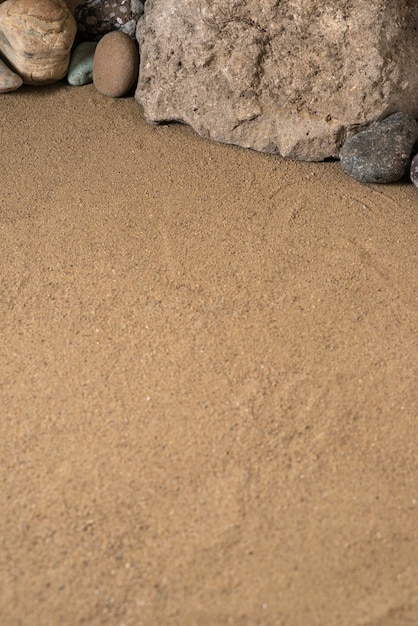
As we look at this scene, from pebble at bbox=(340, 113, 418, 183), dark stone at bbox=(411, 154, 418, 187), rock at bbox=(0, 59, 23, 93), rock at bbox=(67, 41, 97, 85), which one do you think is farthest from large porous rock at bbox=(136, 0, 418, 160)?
rock at bbox=(0, 59, 23, 93)

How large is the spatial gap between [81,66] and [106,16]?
11.7 inches

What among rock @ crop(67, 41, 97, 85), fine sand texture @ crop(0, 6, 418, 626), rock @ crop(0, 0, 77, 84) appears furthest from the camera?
rock @ crop(67, 41, 97, 85)

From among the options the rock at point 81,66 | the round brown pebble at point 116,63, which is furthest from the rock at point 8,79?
the round brown pebble at point 116,63

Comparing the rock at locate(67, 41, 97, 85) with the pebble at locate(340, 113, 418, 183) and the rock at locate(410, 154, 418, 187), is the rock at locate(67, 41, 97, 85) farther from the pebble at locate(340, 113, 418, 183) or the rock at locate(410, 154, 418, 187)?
the rock at locate(410, 154, 418, 187)

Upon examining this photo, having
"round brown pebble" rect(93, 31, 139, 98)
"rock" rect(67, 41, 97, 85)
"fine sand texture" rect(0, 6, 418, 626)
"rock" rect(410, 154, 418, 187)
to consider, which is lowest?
"fine sand texture" rect(0, 6, 418, 626)

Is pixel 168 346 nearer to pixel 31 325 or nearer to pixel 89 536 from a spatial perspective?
pixel 31 325

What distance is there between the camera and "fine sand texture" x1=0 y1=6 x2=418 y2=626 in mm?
2021

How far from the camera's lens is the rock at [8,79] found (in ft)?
11.8

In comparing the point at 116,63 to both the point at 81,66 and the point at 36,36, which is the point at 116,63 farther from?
the point at 36,36

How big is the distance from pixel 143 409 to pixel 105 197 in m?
1.16

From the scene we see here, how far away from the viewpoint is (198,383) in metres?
2.51

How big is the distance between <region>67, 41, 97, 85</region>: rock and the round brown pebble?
0.07m

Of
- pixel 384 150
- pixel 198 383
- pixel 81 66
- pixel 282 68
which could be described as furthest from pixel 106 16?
pixel 198 383

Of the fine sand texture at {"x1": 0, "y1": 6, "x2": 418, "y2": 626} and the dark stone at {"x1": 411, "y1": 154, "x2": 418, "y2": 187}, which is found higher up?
the dark stone at {"x1": 411, "y1": 154, "x2": 418, "y2": 187}
